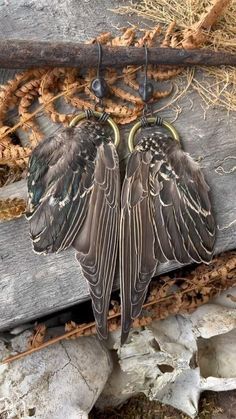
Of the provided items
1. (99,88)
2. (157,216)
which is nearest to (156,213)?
(157,216)

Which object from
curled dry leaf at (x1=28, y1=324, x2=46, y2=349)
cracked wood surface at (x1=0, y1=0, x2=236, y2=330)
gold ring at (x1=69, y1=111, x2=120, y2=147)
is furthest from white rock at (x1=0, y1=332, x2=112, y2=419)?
gold ring at (x1=69, y1=111, x2=120, y2=147)

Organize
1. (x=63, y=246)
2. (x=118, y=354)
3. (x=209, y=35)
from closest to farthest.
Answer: (x=63, y=246) → (x=209, y=35) → (x=118, y=354)

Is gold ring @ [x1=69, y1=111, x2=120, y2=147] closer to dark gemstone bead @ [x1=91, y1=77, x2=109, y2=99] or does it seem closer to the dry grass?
dark gemstone bead @ [x1=91, y1=77, x2=109, y2=99]

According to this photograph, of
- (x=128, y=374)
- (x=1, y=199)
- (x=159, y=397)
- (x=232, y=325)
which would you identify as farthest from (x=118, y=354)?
(x=1, y=199)

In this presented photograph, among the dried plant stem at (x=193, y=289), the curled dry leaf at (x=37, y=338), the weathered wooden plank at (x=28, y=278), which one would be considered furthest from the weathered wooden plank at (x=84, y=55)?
the curled dry leaf at (x=37, y=338)

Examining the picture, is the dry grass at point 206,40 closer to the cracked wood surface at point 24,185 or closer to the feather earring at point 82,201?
the cracked wood surface at point 24,185

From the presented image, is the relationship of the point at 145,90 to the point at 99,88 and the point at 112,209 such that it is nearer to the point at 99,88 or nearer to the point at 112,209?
the point at 99,88

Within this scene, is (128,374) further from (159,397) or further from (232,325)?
(232,325)
